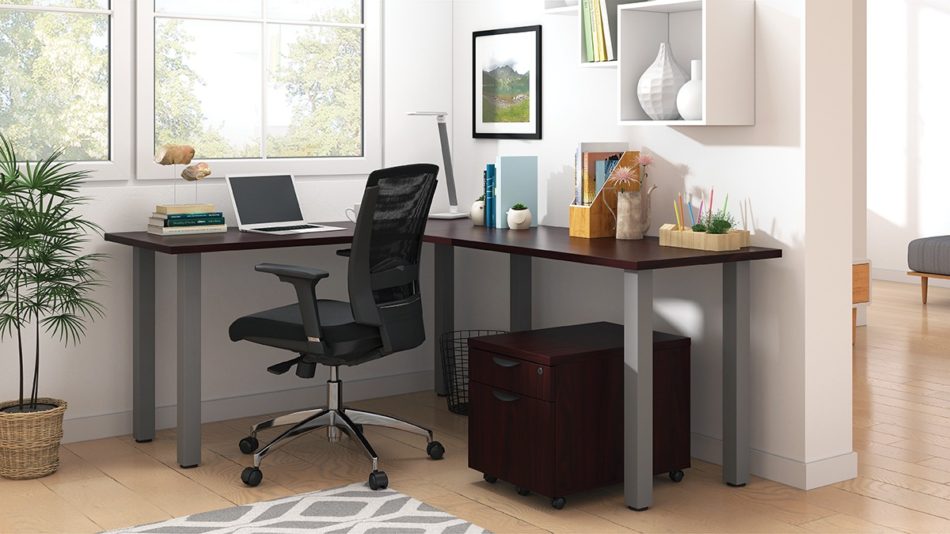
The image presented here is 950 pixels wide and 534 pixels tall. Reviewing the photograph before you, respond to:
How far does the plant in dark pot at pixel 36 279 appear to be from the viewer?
3.84 m

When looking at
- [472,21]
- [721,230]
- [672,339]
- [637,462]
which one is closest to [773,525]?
[637,462]

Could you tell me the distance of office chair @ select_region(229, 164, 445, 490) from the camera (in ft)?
12.1

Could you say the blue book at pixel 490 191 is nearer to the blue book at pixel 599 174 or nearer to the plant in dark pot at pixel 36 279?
the blue book at pixel 599 174

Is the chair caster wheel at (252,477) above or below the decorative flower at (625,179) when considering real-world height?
below

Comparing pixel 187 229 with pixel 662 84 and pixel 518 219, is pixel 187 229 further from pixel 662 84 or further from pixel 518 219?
pixel 662 84

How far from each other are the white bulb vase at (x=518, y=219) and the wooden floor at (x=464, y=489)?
0.83 m

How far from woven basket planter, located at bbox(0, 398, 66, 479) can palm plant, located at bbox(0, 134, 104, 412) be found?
121 mm

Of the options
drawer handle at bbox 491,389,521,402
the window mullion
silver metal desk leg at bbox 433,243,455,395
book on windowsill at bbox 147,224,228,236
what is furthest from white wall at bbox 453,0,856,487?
book on windowsill at bbox 147,224,228,236

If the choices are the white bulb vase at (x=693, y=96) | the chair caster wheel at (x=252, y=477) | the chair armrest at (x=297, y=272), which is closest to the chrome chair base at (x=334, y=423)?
the chair caster wheel at (x=252, y=477)

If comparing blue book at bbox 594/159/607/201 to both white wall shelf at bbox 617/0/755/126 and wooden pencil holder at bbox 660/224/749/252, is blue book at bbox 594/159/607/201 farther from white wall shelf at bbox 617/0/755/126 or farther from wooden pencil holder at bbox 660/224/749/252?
wooden pencil holder at bbox 660/224/749/252

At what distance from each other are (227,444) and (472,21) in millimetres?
2101

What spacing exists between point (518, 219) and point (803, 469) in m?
1.42

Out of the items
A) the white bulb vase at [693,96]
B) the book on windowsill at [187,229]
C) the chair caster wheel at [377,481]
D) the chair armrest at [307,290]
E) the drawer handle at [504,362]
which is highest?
the white bulb vase at [693,96]

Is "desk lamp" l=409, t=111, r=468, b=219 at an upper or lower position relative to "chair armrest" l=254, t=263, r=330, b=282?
upper
